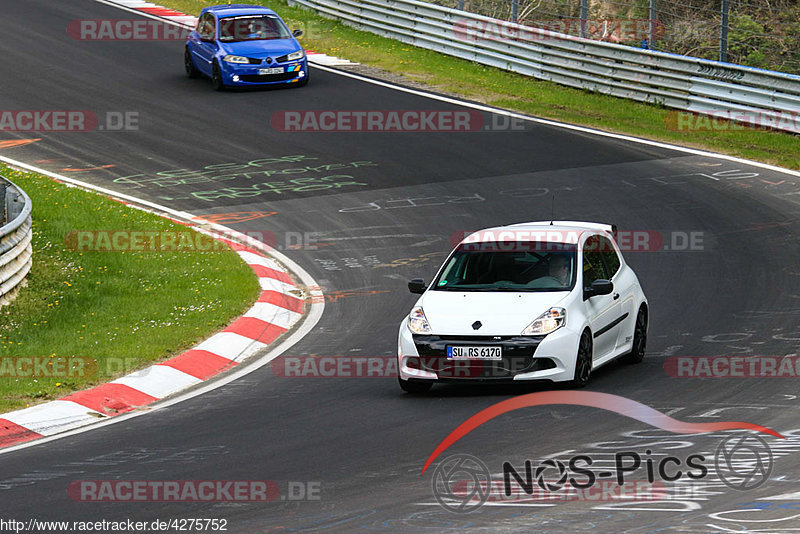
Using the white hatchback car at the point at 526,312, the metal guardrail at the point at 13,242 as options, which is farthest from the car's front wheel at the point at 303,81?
the white hatchback car at the point at 526,312

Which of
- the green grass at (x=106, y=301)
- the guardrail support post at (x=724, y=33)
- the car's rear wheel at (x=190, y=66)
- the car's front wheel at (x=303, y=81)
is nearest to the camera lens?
the green grass at (x=106, y=301)

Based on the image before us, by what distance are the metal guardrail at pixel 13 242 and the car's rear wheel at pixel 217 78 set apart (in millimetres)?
11776

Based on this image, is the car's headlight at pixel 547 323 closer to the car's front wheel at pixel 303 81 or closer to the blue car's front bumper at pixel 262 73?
the blue car's front bumper at pixel 262 73

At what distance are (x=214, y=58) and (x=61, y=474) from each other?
19234 millimetres

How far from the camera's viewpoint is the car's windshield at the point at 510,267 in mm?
12039

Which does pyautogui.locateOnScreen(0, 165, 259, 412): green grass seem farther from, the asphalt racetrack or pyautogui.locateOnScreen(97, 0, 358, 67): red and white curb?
pyautogui.locateOnScreen(97, 0, 358, 67): red and white curb

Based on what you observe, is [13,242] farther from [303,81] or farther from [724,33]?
[724,33]

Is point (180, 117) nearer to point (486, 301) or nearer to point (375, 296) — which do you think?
point (375, 296)

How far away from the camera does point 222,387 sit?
12.3 m

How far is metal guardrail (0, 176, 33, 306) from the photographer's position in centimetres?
1432

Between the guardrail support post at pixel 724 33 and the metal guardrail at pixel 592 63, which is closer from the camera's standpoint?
the metal guardrail at pixel 592 63

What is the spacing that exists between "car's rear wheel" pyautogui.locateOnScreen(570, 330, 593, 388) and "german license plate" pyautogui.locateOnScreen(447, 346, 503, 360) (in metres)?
0.73

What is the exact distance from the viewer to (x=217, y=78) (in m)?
27.6

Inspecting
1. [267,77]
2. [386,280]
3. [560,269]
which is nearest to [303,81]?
[267,77]
